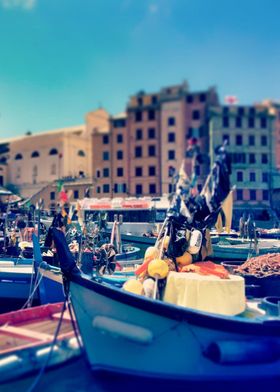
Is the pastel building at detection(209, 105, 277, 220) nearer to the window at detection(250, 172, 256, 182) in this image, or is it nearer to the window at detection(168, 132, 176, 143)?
the window at detection(250, 172, 256, 182)

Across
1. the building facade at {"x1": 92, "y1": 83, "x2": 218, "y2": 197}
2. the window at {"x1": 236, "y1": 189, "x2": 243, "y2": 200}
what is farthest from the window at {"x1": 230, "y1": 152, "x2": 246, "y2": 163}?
the window at {"x1": 236, "y1": 189, "x2": 243, "y2": 200}

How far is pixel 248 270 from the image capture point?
9.80m

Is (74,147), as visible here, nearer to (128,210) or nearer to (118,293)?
(128,210)

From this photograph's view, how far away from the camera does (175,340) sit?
681cm

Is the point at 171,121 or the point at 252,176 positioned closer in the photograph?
A: the point at 252,176

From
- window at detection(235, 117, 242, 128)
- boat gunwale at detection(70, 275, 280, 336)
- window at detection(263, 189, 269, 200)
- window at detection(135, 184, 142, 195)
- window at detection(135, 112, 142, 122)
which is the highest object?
window at detection(135, 112, 142, 122)

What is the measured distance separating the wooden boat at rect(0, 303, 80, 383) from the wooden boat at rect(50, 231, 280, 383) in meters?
0.80

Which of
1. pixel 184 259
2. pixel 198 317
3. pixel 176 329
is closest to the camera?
pixel 198 317

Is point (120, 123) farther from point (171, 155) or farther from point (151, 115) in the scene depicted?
point (171, 155)

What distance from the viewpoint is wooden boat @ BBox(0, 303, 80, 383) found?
7.02 meters

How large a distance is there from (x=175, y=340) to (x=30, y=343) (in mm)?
2932

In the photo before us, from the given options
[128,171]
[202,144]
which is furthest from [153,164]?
[202,144]

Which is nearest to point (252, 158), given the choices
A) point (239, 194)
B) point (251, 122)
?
point (251, 122)

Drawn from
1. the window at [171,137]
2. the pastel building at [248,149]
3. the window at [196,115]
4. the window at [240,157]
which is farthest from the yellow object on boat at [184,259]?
the window at [171,137]
